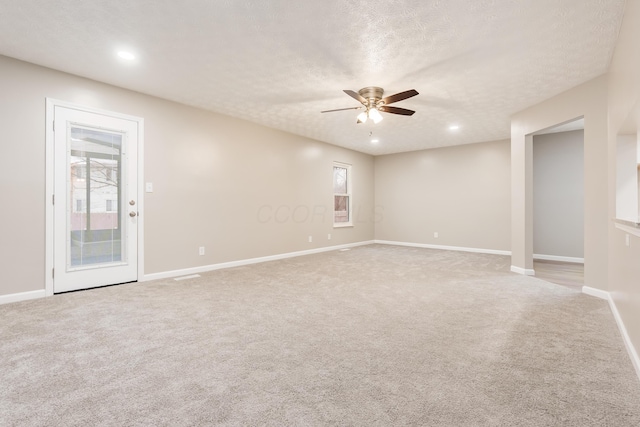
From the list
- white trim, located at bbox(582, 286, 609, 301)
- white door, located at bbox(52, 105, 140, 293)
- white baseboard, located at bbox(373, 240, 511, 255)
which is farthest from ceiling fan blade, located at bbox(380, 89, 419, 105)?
white baseboard, located at bbox(373, 240, 511, 255)

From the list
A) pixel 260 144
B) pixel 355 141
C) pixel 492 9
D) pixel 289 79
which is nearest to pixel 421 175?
pixel 355 141

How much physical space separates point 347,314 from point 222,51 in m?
2.80

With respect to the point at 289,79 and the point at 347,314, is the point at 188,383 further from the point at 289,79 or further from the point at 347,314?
the point at 289,79

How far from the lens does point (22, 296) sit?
3.26 meters

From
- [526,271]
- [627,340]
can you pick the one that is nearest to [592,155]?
[526,271]

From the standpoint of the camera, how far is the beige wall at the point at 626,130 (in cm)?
203

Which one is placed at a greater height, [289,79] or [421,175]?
[289,79]

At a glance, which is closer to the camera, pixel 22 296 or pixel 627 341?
pixel 627 341

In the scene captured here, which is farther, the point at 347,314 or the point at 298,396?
the point at 347,314

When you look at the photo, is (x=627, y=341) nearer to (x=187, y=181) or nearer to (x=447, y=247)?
(x=187, y=181)

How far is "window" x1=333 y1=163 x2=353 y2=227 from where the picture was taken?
7.68 meters

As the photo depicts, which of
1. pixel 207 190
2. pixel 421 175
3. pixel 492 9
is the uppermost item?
pixel 492 9

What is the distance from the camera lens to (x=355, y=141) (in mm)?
7039

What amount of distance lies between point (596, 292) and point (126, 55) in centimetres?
562
